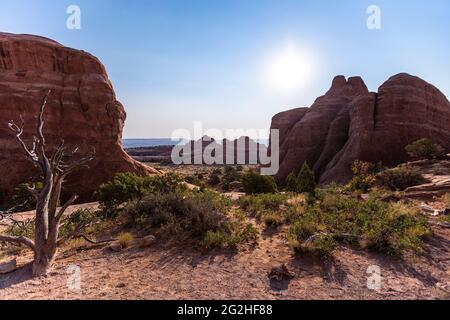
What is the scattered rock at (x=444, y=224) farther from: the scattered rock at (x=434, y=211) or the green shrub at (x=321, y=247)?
the green shrub at (x=321, y=247)

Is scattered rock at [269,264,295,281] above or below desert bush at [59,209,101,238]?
above

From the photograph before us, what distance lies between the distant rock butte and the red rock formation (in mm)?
23437

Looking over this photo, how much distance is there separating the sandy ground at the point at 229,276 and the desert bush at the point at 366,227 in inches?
12.8

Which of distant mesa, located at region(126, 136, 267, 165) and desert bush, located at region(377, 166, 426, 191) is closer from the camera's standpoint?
desert bush, located at region(377, 166, 426, 191)

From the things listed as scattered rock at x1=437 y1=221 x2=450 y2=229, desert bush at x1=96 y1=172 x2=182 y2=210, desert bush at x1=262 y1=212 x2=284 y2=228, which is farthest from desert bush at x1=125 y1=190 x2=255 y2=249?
scattered rock at x1=437 y1=221 x2=450 y2=229

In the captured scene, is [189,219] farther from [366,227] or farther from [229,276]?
[366,227]

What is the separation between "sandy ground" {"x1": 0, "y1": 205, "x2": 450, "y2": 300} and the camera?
461cm

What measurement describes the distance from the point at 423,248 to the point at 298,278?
13.1 feet

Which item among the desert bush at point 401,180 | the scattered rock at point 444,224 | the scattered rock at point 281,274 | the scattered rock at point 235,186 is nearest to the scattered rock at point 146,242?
the scattered rock at point 281,274

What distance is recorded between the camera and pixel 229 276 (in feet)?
17.5

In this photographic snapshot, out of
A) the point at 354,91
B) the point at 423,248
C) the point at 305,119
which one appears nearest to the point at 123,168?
the point at 423,248

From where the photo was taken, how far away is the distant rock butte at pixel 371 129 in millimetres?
30156

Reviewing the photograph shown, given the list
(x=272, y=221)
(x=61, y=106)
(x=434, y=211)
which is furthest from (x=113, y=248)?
(x=61, y=106)

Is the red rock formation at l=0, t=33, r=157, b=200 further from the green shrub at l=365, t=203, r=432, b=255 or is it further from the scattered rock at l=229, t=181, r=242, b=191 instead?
the green shrub at l=365, t=203, r=432, b=255
